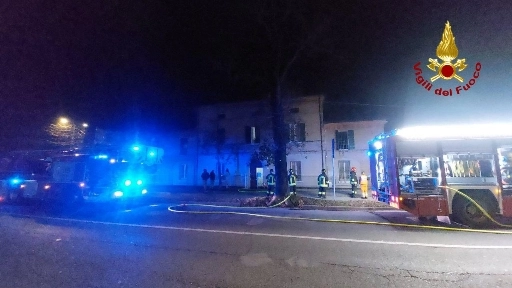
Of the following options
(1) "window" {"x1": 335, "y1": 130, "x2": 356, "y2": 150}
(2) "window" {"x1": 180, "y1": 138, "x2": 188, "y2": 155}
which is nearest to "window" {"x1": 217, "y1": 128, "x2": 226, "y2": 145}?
(2) "window" {"x1": 180, "y1": 138, "x2": 188, "y2": 155}

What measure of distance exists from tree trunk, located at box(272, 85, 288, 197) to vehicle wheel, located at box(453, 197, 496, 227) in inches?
285

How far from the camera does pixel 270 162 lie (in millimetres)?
22969

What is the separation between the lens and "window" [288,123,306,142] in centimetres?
2531

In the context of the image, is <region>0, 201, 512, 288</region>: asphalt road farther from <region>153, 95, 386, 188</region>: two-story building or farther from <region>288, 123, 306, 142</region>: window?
<region>288, 123, 306, 142</region>: window

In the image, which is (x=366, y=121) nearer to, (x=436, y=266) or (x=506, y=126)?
(x=506, y=126)

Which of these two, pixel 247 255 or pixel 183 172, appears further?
pixel 183 172

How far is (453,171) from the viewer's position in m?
8.57

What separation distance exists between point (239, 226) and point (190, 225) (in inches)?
58.9

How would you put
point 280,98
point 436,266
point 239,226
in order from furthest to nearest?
point 280,98 < point 239,226 < point 436,266

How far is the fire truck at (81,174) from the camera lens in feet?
42.3

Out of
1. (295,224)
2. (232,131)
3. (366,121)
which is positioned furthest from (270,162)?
(295,224)

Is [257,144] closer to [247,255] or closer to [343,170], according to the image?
[343,170]

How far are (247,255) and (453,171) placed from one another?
22.6 feet

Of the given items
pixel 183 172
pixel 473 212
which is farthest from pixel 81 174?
pixel 183 172
